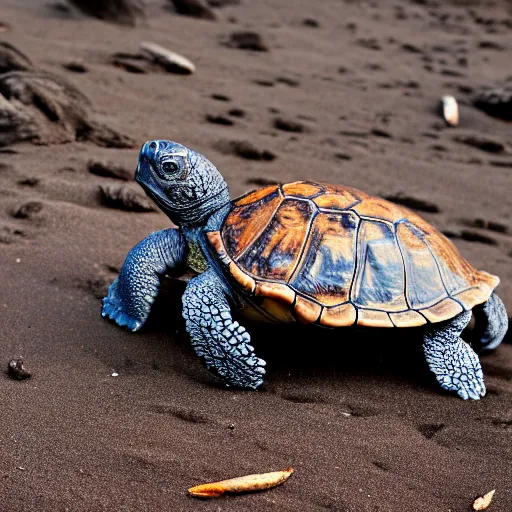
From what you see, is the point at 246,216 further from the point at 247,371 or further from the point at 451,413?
the point at 451,413

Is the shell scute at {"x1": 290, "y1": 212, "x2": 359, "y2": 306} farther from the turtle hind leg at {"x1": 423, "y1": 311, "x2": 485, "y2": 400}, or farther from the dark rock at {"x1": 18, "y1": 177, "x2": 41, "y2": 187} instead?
the dark rock at {"x1": 18, "y1": 177, "x2": 41, "y2": 187}

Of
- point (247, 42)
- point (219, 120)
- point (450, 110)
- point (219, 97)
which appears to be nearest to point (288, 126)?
point (219, 120)

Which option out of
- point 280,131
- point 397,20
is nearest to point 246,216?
point 280,131

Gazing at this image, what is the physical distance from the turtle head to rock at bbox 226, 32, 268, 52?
4.67 meters

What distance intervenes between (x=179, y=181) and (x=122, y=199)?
112 cm

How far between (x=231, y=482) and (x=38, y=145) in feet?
10.1

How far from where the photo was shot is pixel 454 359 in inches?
117

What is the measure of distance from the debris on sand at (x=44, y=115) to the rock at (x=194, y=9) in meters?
3.45

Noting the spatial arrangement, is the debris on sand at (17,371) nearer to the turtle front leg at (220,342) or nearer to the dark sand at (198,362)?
the dark sand at (198,362)

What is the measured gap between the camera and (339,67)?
754cm

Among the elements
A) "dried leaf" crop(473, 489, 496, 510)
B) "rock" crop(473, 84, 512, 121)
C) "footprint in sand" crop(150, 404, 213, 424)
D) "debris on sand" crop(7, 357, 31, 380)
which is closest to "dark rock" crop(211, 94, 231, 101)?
"rock" crop(473, 84, 512, 121)

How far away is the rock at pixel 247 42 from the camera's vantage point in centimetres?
746

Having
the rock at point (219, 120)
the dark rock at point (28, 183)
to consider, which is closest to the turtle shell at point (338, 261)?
the dark rock at point (28, 183)

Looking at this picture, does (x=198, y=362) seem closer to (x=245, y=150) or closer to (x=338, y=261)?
(x=338, y=261)
